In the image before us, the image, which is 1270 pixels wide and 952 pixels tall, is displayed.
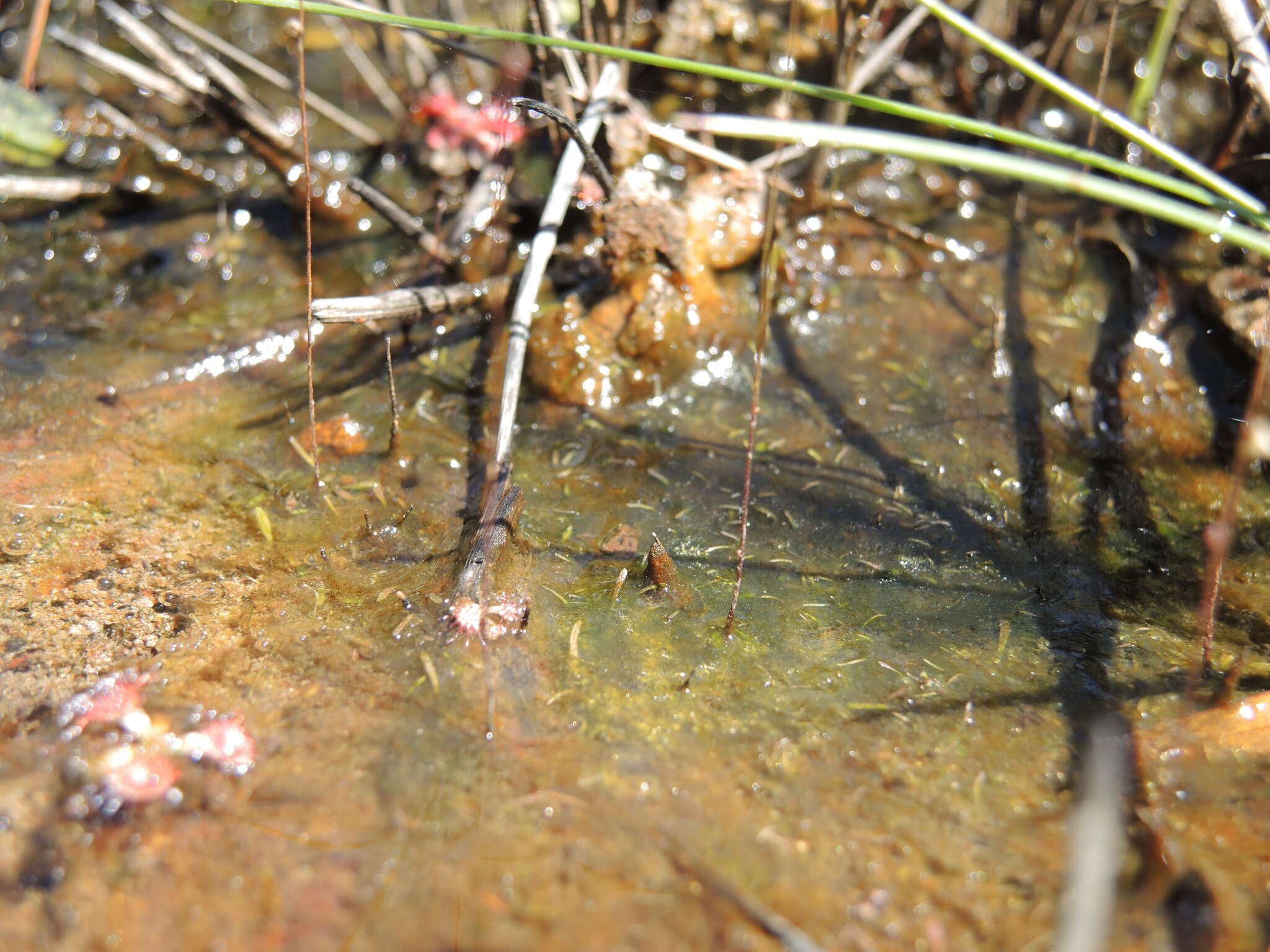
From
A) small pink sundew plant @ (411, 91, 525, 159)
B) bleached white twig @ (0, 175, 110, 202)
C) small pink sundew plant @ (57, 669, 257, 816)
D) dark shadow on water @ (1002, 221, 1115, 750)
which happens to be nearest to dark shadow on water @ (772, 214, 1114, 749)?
dark shadow on water @ (1002, 221, 1115, 750)

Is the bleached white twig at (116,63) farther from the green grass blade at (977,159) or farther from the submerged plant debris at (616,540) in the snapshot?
the green grass blade at (977,159)

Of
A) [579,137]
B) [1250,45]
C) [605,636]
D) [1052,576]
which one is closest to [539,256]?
[579,137]

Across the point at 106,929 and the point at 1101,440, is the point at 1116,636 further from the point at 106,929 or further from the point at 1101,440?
the point at 106,929

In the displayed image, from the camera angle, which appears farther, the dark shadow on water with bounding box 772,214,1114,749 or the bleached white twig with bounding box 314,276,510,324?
the bleached white twig with bounding box 314,276,510,324

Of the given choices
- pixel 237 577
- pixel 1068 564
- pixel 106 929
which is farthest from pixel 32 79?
pixel 1068 564

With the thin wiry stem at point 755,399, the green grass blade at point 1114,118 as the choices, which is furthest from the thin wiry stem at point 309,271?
the green grass blade at point 1114,118

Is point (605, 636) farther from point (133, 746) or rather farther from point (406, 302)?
point (406, 302)

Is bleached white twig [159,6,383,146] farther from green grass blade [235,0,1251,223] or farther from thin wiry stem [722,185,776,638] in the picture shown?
thin wiry stem [722,185,776,638]
